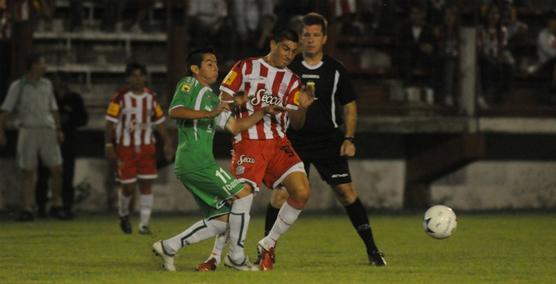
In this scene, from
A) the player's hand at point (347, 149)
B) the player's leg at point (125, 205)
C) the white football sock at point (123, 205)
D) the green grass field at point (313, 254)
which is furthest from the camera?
the white football sock at point (123, 205)

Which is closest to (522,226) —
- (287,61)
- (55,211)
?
(55,211)

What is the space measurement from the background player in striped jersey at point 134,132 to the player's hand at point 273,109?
249 inches

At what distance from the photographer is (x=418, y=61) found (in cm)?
2159

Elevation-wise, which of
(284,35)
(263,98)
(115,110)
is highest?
(284,35)

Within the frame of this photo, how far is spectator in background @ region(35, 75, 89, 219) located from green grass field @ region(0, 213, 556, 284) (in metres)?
0.89

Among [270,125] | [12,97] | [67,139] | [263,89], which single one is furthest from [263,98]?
→ [67,139]

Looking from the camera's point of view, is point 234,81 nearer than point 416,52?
Yes

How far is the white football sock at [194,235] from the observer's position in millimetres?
10000

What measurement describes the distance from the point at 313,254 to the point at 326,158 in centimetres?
147

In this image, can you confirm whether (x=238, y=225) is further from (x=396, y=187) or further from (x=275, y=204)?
(x=396, y=187)

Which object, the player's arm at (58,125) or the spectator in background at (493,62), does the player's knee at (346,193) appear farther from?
the spectator in background at (493,62)

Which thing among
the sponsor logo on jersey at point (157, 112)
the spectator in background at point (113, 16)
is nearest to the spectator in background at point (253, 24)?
the spectator in background at point (113, 16)

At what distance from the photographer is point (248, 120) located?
9.98 meters

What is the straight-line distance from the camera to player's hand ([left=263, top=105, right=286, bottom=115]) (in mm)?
9883
